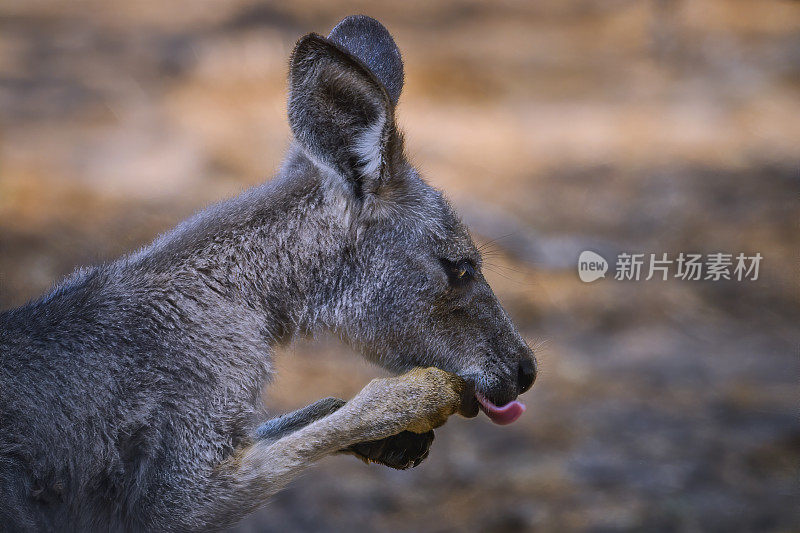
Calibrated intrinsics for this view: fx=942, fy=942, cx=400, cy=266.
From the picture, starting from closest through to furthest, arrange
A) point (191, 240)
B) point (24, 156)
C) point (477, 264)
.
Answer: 1. point (191, 240)
2. point (477, 264)
3. point (24, 156)

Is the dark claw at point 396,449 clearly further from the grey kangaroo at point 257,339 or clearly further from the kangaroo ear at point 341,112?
the kangaroo ear at point 341,112

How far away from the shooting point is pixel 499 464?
23.5 ft

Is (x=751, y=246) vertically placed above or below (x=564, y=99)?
below

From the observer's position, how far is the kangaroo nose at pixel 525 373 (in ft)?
12.1

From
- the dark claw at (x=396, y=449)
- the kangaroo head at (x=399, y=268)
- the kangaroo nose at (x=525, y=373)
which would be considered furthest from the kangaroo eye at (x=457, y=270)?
the dark claw at (x=396, y=449)

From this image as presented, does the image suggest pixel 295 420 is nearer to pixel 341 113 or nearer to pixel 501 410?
pixel 501 410

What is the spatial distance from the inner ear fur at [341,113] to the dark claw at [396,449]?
94cm

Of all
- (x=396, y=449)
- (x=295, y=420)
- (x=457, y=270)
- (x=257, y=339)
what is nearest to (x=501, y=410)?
(x=396, y=449)

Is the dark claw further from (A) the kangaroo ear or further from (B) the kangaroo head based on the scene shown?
(A) the kangaroo ear

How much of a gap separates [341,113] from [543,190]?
685 centimetres

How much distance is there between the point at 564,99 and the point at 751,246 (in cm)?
263

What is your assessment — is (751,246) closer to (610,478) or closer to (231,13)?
(610,478)

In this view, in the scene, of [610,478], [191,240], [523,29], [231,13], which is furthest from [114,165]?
[191,240]

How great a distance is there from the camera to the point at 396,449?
350 cm
